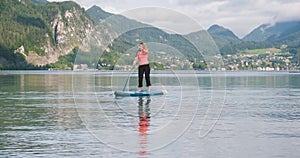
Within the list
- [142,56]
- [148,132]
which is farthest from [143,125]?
[142,56]

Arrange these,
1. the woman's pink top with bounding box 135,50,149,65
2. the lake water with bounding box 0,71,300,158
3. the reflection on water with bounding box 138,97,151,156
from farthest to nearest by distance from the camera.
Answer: the woman's pink top with bounding box 135,50,149,65 → the reflection on water with bounding box 138,97,151,156 → the lake water with bounding box 0,71,300,158

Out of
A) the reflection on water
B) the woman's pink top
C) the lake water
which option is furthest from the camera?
the woman's pink top

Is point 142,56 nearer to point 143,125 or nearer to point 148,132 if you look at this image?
point 143,125

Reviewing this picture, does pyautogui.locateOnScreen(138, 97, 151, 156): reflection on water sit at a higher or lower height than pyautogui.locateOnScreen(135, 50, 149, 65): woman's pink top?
lower

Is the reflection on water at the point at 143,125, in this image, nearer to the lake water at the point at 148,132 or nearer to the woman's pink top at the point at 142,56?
the lake water at the point at 148,132

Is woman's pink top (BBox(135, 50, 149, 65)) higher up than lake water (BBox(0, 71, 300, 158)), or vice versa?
woman's pink top (BBox(135, 50, 149, 65))

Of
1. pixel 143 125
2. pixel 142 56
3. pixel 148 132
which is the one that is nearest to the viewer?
pixel 148 132

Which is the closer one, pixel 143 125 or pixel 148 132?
pixel 148 132

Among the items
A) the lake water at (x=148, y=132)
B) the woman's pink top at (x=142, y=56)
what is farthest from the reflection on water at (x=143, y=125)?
the woman's pink top at (x=142, y=56)

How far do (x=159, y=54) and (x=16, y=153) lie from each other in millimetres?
32581

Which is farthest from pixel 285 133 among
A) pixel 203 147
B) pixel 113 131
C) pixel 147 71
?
pixel 147 71

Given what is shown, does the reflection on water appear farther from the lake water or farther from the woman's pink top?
the woman's pink top

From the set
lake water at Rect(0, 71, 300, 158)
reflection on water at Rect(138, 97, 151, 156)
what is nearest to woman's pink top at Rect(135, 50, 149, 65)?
reflection on water at Rect(138, 97, 151, 156)

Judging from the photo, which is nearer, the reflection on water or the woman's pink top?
the reflection on water
